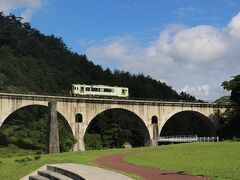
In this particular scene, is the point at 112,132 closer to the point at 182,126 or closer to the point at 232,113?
the point at 232,113

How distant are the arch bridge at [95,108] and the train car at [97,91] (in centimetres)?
319

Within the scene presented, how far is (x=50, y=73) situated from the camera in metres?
105

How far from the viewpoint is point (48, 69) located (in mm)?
109000

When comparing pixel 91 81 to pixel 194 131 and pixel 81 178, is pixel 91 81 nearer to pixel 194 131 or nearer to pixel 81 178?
pixel 194 131

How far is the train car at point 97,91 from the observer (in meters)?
→ 67.7

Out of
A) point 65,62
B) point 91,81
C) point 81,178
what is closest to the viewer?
point 81,178

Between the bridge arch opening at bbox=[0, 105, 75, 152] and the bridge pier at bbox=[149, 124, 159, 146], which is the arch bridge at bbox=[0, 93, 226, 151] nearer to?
the bridge pier at bbox=[149, 124, 159, 146]

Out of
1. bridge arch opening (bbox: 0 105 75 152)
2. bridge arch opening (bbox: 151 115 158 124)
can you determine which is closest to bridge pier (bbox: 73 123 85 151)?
bridge arch opening (bbox: 0 105 75 152)

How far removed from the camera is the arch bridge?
5825cm

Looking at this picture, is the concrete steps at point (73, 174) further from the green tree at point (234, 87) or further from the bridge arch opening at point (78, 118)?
the green tree at point (234, 87)

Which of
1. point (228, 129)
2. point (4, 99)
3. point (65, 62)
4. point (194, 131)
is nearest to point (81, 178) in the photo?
point (4, 99)

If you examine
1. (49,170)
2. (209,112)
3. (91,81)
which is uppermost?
(91,81)

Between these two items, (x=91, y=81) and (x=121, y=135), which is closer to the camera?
(x=121, y=135)

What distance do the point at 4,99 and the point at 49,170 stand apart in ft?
105
